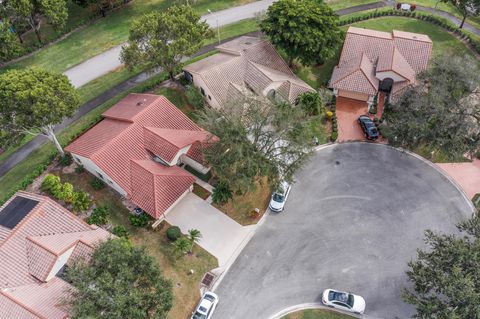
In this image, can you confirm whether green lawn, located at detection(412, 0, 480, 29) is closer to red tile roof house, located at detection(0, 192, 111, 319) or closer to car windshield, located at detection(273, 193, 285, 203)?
car windshield, located at detection(273, 193, 285, 203)

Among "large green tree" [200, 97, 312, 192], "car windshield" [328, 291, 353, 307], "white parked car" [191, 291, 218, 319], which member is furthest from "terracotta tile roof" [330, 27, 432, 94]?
"white parked car" [191, 291, 218, 319]

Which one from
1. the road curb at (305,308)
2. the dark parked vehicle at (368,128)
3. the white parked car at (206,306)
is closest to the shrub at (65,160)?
the white parked car at (206,306)

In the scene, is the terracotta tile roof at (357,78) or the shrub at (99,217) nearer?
the shrub at (99,217)

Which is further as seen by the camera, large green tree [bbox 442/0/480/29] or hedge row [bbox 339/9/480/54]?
hedge row [bbox 339/9/480/54]

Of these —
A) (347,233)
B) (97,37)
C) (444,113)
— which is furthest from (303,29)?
(97,37)

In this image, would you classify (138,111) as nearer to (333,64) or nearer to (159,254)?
(159,254)

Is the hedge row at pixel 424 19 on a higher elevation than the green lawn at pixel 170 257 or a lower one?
higher

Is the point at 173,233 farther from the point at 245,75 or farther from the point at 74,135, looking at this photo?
the point at 245,75

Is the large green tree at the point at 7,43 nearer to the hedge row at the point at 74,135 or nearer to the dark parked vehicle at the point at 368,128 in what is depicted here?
the hedge row at the point at 74,135
